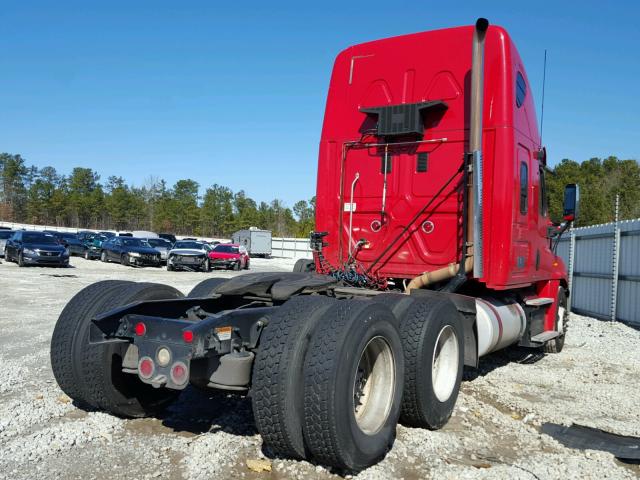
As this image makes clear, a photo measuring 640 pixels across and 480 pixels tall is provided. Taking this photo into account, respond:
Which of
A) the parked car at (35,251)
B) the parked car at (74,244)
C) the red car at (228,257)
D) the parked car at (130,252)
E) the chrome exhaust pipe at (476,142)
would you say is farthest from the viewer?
the parked car at (74,244)

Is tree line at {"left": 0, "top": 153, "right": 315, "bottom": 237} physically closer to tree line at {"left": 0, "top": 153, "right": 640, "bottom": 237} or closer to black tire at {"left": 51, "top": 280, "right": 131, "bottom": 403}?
tree line at {"left": 0, "top": 153, "right": 640, "bottom": 237}

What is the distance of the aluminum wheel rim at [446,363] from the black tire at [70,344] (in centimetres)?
297

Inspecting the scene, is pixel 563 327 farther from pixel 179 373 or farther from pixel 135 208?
pixel 135 208

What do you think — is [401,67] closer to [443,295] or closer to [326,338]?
[443,295]

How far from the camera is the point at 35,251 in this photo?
25.4m

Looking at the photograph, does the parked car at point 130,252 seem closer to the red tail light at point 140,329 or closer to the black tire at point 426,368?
the black tire at point 426,368

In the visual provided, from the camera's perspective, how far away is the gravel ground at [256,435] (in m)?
3.87

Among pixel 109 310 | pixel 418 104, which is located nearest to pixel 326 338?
pixel 109 310

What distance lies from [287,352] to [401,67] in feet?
13.7

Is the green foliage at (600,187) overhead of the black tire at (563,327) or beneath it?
overhead

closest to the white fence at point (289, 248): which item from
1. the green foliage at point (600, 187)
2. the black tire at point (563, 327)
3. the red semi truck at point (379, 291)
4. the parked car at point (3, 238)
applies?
the green foliage at point (600, 187)

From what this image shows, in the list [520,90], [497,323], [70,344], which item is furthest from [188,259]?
[70,344]

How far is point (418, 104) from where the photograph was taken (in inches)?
245

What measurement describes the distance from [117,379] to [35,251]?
77.8 feet
